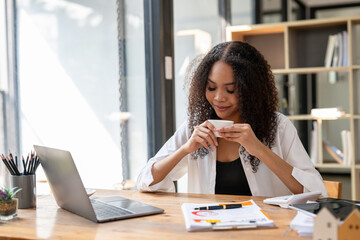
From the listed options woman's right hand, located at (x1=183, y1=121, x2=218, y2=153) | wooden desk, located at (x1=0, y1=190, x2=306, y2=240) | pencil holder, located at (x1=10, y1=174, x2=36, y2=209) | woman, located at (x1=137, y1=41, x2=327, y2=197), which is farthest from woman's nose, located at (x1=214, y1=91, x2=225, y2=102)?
pencil holder, located at (x1=10, y1=174, x2=36, y2=209)

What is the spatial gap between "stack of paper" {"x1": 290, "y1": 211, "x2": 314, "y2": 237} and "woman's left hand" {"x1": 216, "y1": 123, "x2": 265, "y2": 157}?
1.67ft

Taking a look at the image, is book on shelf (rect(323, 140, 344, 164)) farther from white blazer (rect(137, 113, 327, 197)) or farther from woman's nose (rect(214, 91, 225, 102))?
woman's nose (rect(214, 91, 225, 102))

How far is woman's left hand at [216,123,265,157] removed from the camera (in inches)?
63.1

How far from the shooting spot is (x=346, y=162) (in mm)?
3520

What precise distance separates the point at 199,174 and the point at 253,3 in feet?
9.34

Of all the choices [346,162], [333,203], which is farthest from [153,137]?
[346,162]

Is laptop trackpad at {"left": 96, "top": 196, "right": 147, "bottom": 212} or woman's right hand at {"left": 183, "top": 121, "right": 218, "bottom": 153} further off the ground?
woman's right hand at {"left": 183, "top": 121, "right": 218, "bottom": 153}

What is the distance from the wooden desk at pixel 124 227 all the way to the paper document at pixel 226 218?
0.06 feet

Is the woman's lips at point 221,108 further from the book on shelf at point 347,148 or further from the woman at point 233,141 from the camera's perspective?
the book on shelf at point 347,148

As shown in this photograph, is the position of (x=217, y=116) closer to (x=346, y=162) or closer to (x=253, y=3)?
(x=346, y=162)

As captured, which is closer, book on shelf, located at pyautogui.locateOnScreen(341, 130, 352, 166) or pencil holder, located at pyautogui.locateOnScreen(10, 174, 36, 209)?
pencil holder, located at pyautogui.locateOnScreen(10, 174, 36, 209)

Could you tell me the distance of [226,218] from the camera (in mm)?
1188

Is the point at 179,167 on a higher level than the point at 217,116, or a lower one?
lower

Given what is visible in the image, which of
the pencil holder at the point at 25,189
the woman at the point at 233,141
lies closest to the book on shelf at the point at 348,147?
the woman at the point at 233,141
